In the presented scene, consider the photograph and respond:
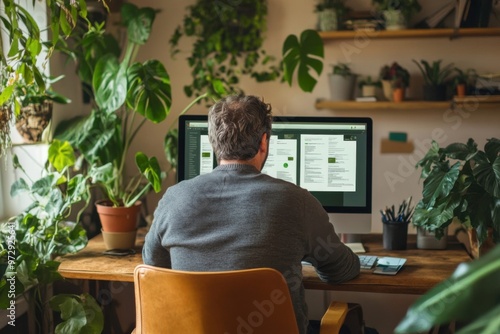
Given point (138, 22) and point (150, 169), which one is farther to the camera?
point (138, 22)

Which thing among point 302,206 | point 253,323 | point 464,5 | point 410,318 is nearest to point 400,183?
point 464,5

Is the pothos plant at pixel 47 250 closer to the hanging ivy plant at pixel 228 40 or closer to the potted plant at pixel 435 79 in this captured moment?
the hanging ivy plant at pixel 228 40

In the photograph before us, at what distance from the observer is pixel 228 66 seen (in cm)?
355

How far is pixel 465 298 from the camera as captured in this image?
0.61 m

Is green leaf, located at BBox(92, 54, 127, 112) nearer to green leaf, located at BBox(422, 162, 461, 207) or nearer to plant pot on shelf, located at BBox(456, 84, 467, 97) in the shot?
green leaf, located at BBox(422, 162, 461, 207)

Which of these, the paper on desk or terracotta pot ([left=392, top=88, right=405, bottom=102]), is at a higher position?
terracotta pot ([left=392, top=88, right=405, bottom=102])

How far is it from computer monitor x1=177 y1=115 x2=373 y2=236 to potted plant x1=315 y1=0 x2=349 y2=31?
1287 millimetres

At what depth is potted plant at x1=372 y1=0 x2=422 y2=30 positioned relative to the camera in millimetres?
3369

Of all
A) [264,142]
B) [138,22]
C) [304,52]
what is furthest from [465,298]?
[138,22]

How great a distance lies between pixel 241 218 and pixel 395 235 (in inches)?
32.9

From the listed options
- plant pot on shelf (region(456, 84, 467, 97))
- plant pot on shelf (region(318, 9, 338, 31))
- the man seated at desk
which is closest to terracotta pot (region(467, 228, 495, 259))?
the man seated at desk

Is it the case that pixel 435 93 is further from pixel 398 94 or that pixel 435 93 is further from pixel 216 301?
pixel 216 301

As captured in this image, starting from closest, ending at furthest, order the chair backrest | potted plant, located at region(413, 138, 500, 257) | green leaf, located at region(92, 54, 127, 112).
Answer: the chair backrest, potted plant, located at region(413, 138, 500, 257), green leaf, located at region(92, 54, 127, 112)

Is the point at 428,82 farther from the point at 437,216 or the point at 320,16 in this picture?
the point at 437,216
